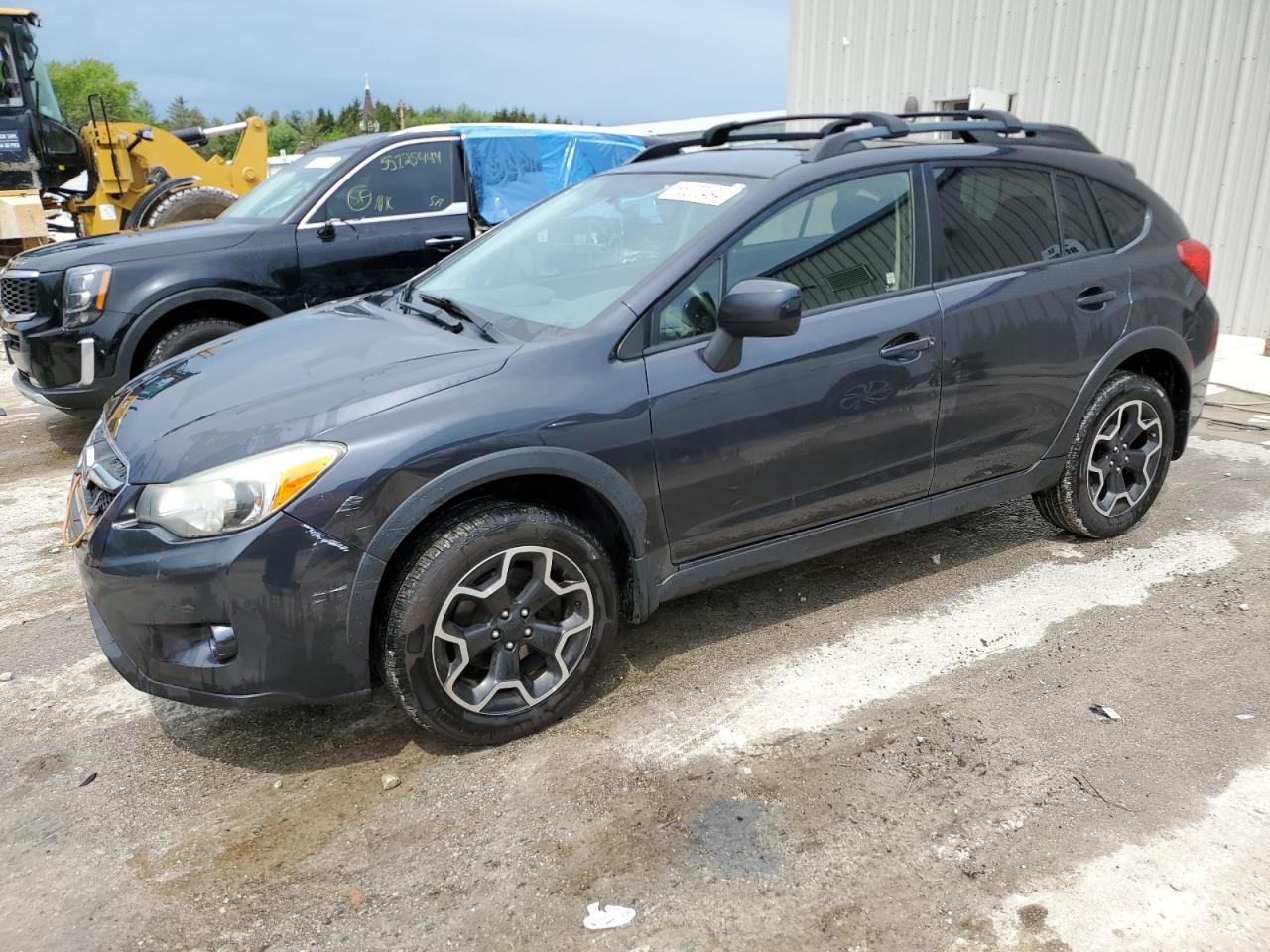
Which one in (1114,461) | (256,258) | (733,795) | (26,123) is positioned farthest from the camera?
(26,123)

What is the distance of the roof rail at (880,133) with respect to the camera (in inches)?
147

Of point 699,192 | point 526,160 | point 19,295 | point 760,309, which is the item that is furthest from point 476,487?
point 526,160

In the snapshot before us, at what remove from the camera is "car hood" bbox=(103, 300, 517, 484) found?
108 inches

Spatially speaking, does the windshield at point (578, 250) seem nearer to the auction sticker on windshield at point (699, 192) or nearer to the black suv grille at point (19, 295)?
the auction sticker on windshield at point (699, 192)

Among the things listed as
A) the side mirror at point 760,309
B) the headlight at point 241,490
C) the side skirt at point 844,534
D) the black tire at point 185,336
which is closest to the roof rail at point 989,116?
the side skirt at point 844,534

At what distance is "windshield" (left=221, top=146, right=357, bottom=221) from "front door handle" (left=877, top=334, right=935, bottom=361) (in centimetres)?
459

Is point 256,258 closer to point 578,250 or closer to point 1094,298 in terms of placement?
point 578,250

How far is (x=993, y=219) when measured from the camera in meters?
3.89

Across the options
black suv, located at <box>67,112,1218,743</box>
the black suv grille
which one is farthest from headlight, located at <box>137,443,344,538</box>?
the black suv grille

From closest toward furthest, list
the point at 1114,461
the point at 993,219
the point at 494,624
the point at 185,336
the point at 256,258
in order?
the point at 494,624 → the point at 993,219 → the point at 1114,461 → the point at 185,336 → the point at 256,258

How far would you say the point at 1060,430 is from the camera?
409cm

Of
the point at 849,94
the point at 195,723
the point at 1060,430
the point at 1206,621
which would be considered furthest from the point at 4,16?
the point at 1206,621

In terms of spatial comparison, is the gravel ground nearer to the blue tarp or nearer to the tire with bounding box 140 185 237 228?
the blue tarp

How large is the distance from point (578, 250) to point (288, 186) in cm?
407
